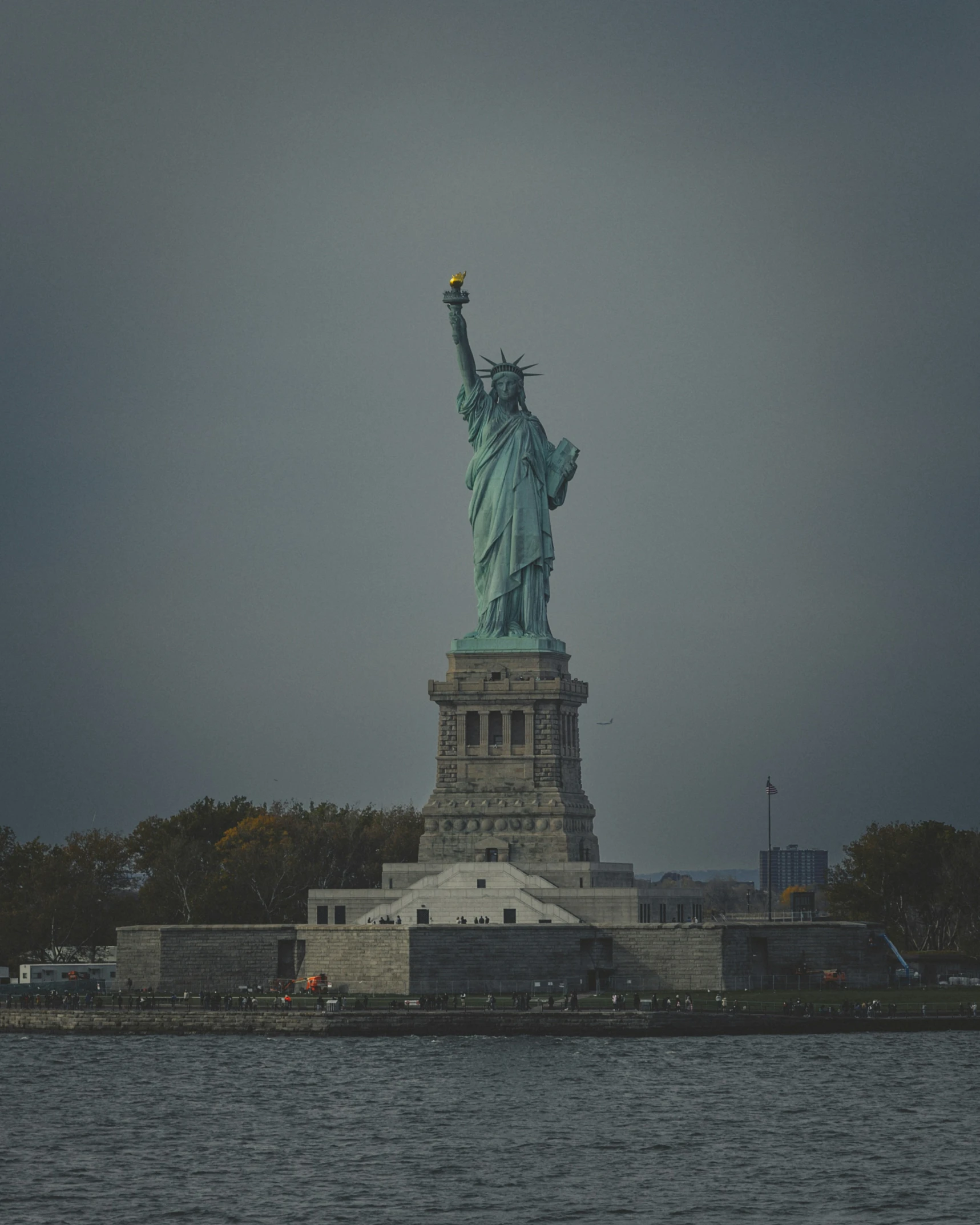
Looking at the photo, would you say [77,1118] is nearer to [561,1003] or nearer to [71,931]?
[561,1003]

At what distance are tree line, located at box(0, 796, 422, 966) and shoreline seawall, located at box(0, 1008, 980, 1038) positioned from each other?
76.3ft

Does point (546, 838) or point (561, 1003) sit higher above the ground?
point (546, 838)

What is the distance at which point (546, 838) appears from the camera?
3511 inches

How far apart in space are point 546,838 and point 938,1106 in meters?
27.5

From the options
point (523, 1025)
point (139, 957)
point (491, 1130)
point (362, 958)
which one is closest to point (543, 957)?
point (362, 958)

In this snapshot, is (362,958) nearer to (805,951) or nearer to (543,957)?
(543,957)

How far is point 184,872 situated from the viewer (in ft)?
349

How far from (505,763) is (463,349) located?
15.4 m

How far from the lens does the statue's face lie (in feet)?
305

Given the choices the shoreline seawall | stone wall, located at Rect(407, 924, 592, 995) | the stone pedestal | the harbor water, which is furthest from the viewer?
the stone pedestal

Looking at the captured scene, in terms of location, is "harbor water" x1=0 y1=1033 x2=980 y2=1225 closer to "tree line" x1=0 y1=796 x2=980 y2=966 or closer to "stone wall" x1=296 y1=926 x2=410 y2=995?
"stone wall" x1=296 y1=926 x2=410 y2=995

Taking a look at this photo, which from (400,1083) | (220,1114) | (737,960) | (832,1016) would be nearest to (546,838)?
(737,960)

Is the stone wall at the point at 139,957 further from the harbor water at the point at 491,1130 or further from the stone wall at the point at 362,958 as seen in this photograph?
the harbor water at the point at 491,1130

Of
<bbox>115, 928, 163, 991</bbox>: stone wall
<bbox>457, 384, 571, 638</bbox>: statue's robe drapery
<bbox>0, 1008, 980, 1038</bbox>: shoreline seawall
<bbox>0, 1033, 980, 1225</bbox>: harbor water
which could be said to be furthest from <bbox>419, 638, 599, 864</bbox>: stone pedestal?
<bbox>0, 1033, 980, 1225</bbox>: harbor water
